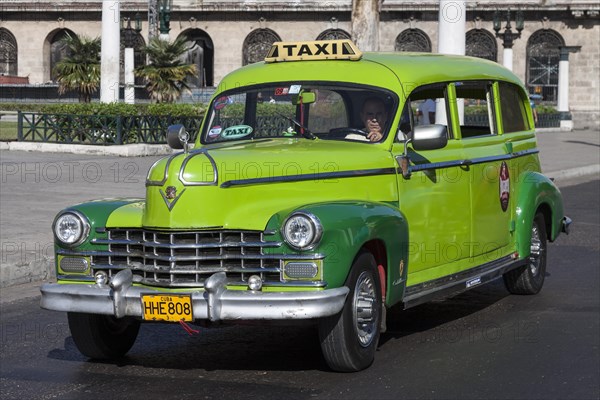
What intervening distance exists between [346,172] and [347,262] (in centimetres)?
88

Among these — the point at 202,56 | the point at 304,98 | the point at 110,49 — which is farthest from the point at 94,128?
the point at 202,56

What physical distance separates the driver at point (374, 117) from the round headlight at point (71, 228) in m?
2.09

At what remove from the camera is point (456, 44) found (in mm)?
23734

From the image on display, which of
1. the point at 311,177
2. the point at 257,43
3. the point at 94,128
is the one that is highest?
the point at 257,43

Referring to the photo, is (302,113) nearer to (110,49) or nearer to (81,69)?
(110,49)

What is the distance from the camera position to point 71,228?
784 centimetres

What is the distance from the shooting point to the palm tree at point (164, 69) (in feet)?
122

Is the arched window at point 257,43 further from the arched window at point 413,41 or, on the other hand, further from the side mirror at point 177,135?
the side mirror at point 177,135

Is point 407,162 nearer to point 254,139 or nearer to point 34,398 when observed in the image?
point 254,139

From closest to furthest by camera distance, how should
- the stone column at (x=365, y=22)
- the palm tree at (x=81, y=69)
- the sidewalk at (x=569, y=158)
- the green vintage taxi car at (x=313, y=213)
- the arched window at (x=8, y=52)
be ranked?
the green vintage taxi car at (x=313, y=213)
the sidewalk at (x=569, y=158)
the stone column at (x=365, y=22)
the palm tree at (x=81, y=69)
the arched window at (x=8, y=52)

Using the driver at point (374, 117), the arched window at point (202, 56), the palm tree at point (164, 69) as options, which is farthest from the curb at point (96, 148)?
the arched window at point (202, 56)

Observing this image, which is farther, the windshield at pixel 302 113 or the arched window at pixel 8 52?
the arched window at pixel 8 52

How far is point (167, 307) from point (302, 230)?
90 cm

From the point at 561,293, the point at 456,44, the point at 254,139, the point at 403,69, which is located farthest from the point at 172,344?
the point at 456,44
